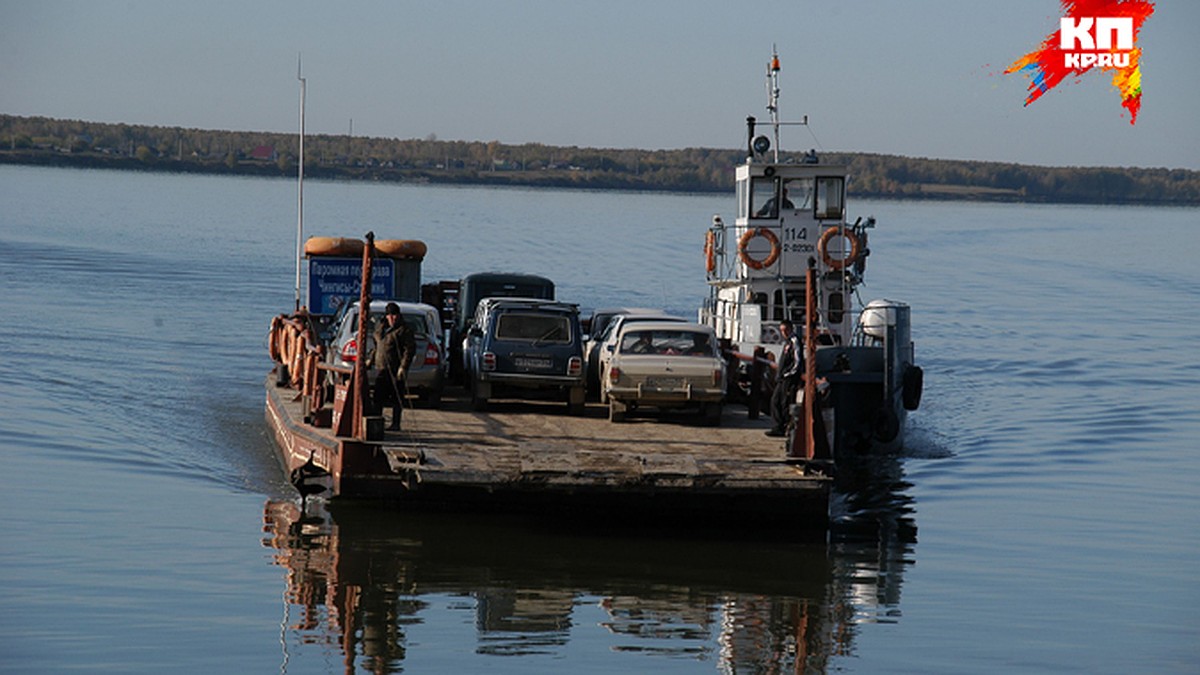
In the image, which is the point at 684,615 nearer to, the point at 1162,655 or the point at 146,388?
the point at 1162,655

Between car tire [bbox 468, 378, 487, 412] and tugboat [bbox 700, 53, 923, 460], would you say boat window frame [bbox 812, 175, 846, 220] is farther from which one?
car tire [bbox 468, 378, 487, 412]

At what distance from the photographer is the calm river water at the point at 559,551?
15469 millimetres

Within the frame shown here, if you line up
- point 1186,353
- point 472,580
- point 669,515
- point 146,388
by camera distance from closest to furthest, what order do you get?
1. point 472,580
2. point 669,515
3. point 146,388
4. point 1186,353

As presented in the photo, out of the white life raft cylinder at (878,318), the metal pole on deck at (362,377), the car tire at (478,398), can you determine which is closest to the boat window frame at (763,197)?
the white life raft cylinder at (878,318)

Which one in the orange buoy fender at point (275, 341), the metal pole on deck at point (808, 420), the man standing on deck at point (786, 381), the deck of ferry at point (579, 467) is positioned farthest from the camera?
the orange buoy fender at point (275, 341)

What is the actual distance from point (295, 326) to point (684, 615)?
12.8m

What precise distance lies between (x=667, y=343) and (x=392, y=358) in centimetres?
412

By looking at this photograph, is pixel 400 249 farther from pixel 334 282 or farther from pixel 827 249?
pixel 827 249

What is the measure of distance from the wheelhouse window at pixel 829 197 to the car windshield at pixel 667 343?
1014cm

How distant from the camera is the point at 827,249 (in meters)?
30.9

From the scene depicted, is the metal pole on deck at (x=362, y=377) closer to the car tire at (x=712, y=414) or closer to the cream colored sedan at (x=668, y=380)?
the cream colored sedan at (x=668, y=380)

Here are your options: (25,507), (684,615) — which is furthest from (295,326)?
(684,615)

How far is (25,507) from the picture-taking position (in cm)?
2100

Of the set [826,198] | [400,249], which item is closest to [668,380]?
[826,198]
